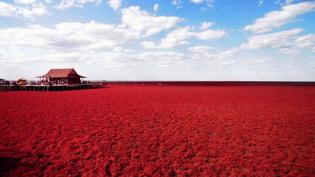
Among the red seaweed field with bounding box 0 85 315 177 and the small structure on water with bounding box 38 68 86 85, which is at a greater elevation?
the small structure on water with bounding box 38 68 86 85

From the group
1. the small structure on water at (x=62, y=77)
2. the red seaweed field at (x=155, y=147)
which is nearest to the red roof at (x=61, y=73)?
the small structure on water at (x=62, y=77)

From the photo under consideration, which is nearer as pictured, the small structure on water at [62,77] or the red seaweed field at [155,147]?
the red seaweed field at [155,147]

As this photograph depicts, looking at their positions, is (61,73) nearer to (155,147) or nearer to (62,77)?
(62,77)

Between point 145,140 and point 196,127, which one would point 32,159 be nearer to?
point 145,140

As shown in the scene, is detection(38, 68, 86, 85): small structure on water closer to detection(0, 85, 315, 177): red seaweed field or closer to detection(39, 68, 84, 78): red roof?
detection(39, 68, 84, 78): red roof

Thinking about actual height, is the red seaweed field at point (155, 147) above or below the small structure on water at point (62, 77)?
below

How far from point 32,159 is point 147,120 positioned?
6215 mm

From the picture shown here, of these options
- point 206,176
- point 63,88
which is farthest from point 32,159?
point 63,88

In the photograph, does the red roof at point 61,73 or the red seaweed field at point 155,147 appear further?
the red roof at point 61,73

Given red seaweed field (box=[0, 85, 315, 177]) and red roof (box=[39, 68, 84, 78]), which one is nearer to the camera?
red seaweed field (box=[0, 85, 315, 177])

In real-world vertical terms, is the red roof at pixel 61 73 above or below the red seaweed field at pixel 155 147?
above

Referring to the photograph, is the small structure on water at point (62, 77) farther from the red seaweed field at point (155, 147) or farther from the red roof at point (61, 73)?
the red seaweed field at point (155, 147)

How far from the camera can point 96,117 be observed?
1211 cm

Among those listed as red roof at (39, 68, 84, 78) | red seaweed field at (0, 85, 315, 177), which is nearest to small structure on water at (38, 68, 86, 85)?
red roof at (39, 68, 84, 78)
